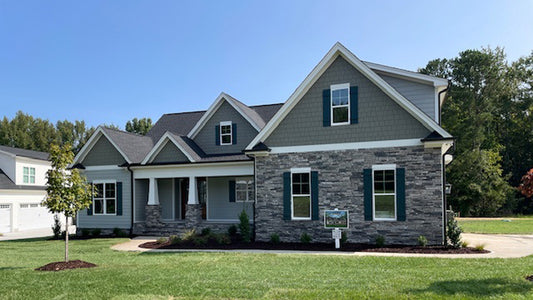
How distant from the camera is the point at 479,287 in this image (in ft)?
25.7

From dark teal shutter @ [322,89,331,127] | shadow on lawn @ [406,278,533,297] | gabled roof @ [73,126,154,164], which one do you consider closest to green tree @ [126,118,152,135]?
gabled roof @ [73,126,154,164]

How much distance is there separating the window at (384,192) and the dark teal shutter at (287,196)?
332 centimetres

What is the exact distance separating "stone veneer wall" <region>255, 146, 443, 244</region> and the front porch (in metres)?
2.60

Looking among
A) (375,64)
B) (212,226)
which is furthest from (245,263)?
(375,64)

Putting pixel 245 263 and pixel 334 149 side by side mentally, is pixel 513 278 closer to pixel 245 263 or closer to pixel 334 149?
pixel 245 263

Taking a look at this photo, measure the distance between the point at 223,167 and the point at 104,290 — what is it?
10641mm

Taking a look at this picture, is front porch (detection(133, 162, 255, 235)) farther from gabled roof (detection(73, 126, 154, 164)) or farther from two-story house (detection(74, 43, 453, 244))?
gabled roof (detection(73, 126, 154, 164))

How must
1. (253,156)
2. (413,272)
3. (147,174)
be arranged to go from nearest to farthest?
1. (413,272)
2. (253,156)
3. (147,174)

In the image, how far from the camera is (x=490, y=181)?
1464 inches

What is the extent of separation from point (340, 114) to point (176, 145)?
875 cm

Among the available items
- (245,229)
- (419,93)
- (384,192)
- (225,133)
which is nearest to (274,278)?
(384,192)

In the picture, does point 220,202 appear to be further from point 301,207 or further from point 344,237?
point 344,237

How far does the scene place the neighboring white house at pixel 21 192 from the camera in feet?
90.1

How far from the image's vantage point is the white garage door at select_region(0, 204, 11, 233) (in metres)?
27.0
